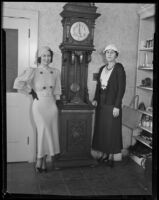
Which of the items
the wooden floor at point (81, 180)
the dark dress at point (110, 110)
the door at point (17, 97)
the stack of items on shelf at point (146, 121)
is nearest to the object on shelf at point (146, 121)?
the stack of items on shelf at point (146, 121)

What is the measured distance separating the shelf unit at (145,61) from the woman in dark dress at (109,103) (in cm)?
7

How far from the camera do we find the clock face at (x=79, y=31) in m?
1.04

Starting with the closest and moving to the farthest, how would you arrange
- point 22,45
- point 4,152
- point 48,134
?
point 4,152 < point 22,45 < point 48,134

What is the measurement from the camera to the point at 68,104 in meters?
1.09

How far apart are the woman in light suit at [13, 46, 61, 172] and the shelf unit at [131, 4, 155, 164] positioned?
1.14 feet

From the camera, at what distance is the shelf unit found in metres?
0.90

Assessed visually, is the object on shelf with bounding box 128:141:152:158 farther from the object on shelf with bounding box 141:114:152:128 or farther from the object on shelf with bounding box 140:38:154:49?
the object on shelf with bounding box 140:38:154:49

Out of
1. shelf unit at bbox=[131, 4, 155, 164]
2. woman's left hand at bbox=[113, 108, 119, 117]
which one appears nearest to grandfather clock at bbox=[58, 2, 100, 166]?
woman's left hand at bbox=[113, 108, 119, 117]

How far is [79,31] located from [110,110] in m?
0.39

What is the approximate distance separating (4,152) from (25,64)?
36 centimetres

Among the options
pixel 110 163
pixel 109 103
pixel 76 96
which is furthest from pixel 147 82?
pixel 110 163

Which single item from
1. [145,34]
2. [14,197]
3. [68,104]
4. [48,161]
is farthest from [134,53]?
[14,197]

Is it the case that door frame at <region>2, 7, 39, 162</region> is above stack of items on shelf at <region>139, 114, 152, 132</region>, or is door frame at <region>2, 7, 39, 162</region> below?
above

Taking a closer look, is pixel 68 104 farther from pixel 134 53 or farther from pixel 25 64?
pixel 134 53
